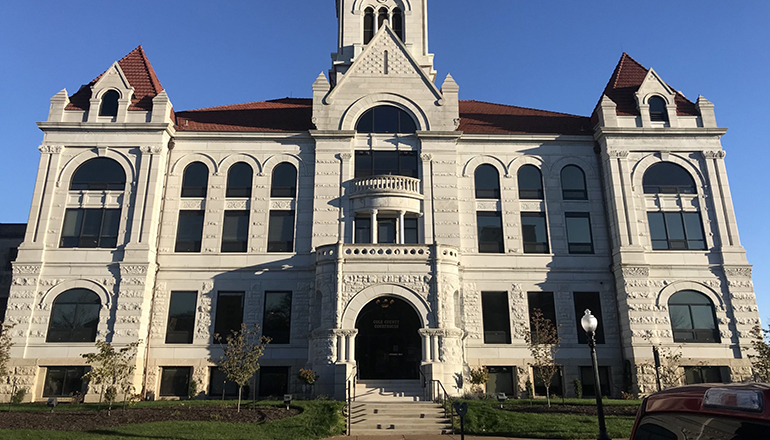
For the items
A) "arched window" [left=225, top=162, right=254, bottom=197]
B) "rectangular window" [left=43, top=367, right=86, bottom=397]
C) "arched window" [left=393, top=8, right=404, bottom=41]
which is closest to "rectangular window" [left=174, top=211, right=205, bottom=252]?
"arched window" [left=225, top=162, right=254, bottom=197]

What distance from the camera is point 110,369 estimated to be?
75.5ft

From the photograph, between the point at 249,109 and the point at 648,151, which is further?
the point at 249,109

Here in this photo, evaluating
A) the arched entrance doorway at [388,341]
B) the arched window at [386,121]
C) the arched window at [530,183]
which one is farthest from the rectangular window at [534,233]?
the arched window at [386,121]

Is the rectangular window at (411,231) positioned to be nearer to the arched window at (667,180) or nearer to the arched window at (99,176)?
the arched window at (667,180)

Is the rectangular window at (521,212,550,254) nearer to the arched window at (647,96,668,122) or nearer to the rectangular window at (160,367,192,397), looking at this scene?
the arched window at (647,96,668,122)

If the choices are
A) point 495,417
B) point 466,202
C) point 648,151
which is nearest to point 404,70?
point 466,202

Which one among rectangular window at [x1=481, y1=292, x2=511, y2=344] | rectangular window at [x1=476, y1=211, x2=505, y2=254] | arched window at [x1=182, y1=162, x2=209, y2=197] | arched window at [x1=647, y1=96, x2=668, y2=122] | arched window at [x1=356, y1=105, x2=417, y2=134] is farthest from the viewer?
arched window at [x1=356, y1=105, x2=417, y2=134]

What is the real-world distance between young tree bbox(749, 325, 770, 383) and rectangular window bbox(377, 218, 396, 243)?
17.7m

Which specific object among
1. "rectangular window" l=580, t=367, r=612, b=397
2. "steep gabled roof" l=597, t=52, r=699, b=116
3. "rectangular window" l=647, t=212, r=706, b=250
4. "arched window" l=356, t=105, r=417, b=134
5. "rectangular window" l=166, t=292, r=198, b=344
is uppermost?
"steep gabled roof" l=597, t=52, r=699, b=116

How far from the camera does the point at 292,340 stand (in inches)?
1136

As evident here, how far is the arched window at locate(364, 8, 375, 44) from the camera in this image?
1598 inches

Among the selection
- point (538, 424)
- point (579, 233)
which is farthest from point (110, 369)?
point (579, 233)

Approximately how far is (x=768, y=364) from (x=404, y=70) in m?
23.5

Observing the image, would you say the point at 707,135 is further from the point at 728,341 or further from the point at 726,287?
the point at 728,341
